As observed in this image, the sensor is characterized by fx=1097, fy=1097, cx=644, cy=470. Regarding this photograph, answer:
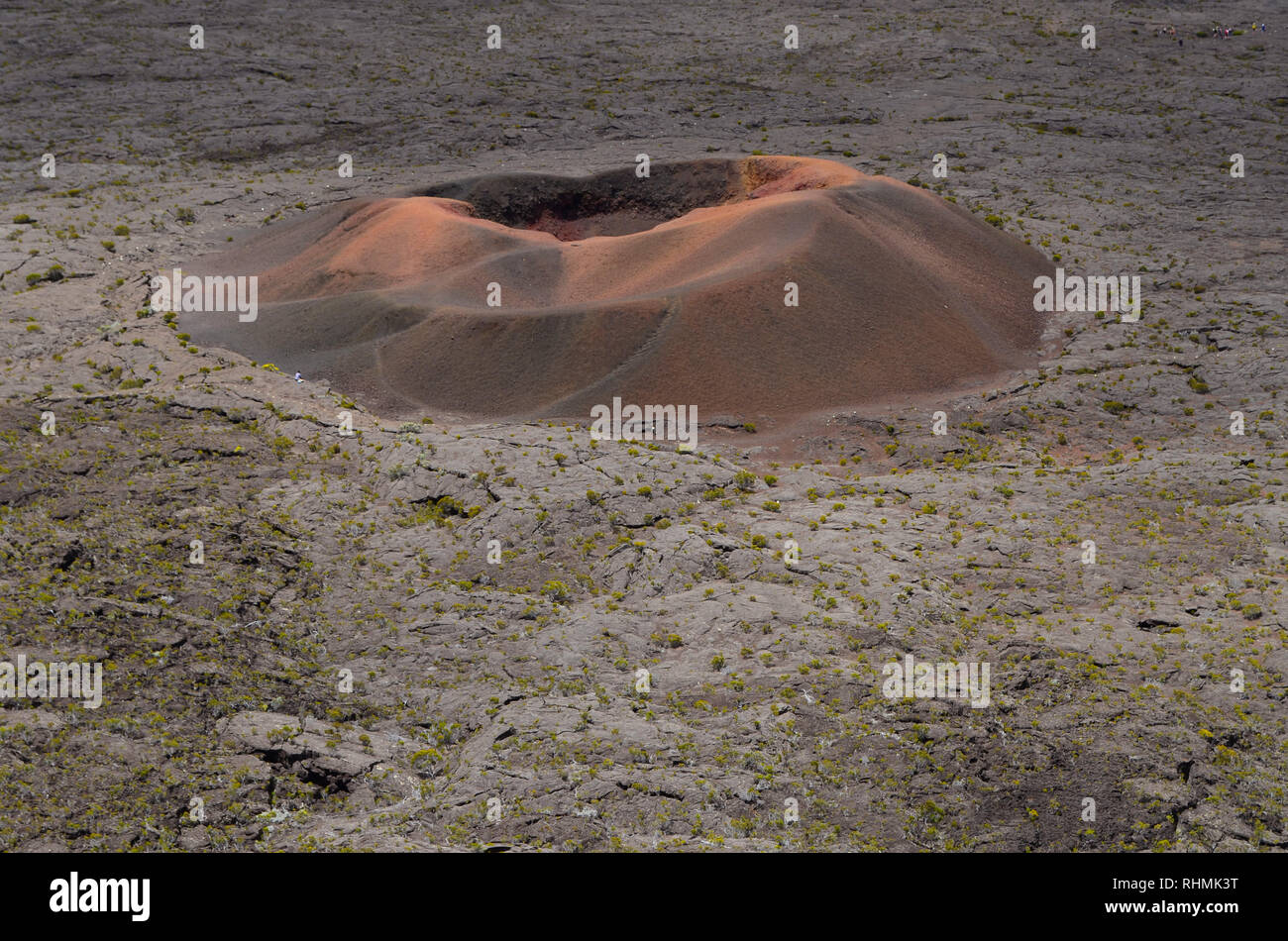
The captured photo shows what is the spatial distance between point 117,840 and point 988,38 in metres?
44.9

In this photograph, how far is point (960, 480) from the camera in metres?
20.2

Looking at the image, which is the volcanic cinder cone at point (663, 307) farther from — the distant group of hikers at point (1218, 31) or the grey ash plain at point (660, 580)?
the distant group of hikers at point (1218, 31)

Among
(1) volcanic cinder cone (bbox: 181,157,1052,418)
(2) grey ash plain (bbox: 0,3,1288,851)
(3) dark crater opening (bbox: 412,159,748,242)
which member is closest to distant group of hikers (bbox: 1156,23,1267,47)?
(2) grey ash plain (bbox: 0,3,1288,851)

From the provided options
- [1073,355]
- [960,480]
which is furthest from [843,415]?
[1073,355]

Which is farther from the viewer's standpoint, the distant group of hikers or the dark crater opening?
the distant group of hikers

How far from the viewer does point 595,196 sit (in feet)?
112

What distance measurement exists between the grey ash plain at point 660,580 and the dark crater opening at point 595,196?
2.06 m

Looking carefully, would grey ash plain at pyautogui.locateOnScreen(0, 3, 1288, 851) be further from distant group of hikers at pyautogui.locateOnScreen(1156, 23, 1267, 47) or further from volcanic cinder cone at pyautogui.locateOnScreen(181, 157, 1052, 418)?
distant group of hikers at pyautogui.locateOnScreen(1156, 23, 1267, 47)

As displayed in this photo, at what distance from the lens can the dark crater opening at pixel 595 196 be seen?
33344 mm

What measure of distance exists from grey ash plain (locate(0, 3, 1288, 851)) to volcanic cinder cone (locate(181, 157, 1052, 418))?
1.25 m

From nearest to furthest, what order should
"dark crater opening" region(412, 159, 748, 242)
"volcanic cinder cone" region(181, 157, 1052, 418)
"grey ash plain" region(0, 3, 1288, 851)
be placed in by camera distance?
1. "grey ash plain" region(0, 3, 1288, 851)
2. "volcanic cinder cone" region(181, 157, 1052, 418)
3. "dark crater opening" region(412, 159, 748, 242)

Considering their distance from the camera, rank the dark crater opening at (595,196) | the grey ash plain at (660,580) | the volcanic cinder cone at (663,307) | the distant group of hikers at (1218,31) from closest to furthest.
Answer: the grey ash plain at (660,580), the volcanic cinder cone at (663,307), the dark crater opening at (595,196), the distant group of hikers at (1218,31)

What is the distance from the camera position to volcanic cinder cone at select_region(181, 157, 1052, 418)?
23.5m

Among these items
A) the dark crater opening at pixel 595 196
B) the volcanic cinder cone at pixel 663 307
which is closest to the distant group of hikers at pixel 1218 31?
the volcanic cinder cone at pixel 663 307
